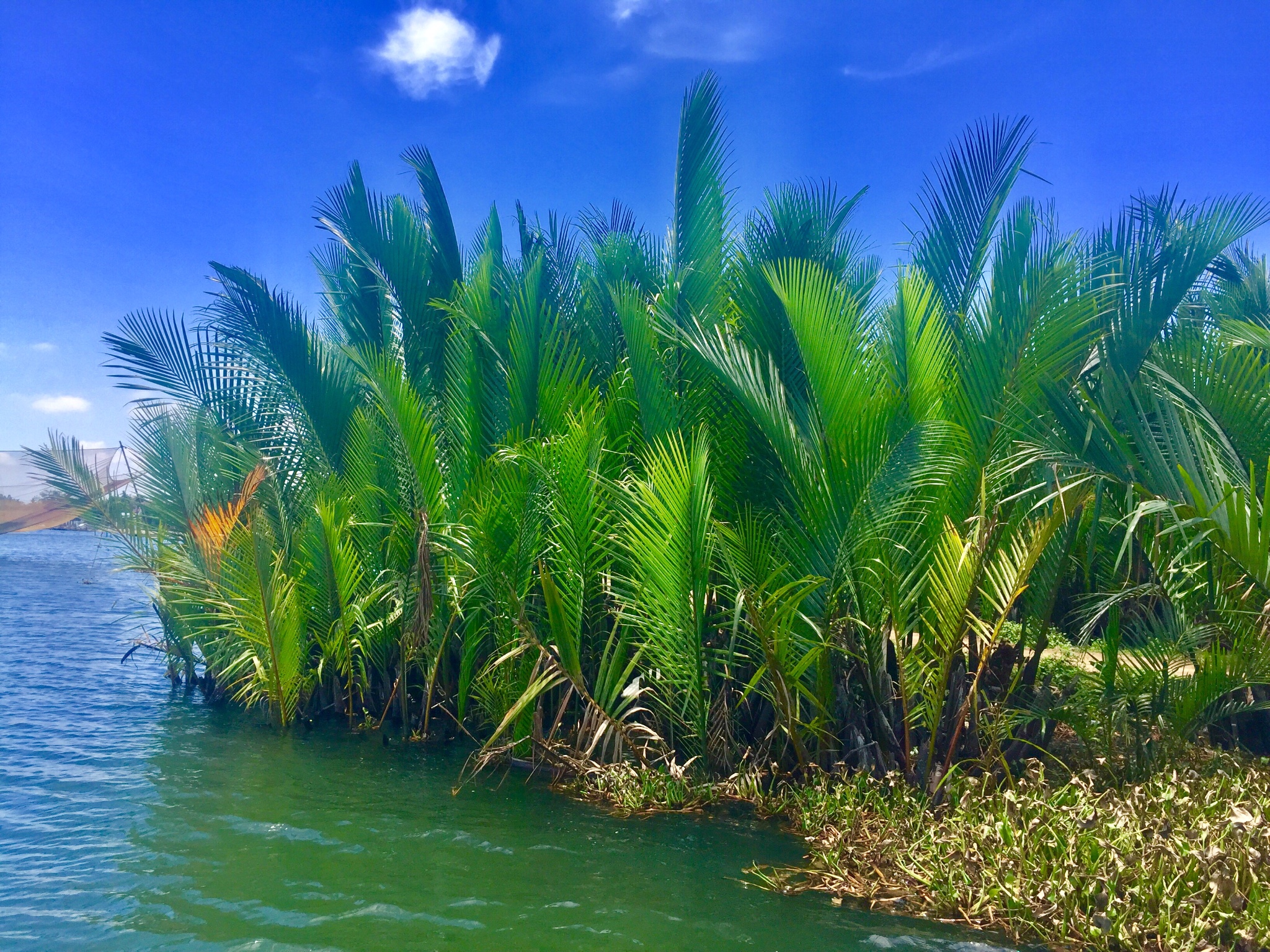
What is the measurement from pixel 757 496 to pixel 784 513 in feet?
1.66

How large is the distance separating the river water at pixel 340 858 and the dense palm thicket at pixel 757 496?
61 centimetres

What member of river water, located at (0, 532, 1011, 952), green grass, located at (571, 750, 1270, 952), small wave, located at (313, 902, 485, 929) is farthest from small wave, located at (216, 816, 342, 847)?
green grass, located at (571, 750, 1270, 952)

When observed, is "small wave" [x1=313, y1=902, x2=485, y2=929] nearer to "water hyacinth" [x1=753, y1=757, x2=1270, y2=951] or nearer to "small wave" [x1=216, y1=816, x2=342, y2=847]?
"small wave" [x1=216, y1=816, x2=342, y2=847]

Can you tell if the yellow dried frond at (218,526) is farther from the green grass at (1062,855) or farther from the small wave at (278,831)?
the green grass at (1062,855)

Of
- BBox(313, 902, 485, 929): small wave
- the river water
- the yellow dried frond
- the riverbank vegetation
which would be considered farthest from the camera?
the yellow dried frond

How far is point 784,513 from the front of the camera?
550cm

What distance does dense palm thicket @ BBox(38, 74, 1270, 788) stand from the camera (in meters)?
5.00

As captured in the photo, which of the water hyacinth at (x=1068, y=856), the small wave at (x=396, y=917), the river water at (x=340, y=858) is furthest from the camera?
the small wave at (x=396, y=917)

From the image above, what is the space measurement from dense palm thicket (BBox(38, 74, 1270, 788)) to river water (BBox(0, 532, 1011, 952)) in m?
0.61

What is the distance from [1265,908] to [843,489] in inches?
103

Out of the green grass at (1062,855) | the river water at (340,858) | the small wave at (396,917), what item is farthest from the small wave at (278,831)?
the green grass at (1062,855)

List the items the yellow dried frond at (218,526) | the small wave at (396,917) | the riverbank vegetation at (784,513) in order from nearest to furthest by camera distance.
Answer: the small wave at (396,917) < the riverbank vegetation at (784,513) < the yellow dried frond at (218,526)

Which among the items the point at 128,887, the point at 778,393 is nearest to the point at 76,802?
the point at 128,887

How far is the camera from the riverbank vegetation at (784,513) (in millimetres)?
4930
